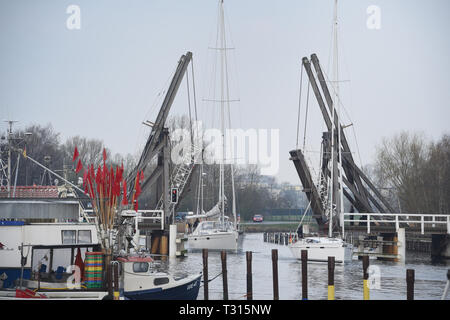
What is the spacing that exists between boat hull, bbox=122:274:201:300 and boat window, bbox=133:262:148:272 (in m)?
0.61

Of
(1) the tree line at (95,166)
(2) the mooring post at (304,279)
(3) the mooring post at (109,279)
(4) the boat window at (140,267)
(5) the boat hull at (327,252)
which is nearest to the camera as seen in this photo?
→ (3) the mooring post at (109,279)

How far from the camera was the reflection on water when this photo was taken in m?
25.5

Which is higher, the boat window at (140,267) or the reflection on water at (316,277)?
the boat window at (140,267)

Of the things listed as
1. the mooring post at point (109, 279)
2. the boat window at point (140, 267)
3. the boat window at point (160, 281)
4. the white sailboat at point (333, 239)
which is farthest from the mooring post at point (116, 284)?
the white sailboat at point (333, 239)

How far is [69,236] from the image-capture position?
2200cm

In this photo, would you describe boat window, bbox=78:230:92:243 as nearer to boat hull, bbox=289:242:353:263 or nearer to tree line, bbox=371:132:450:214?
boat hull, bbox=289:242:353:263

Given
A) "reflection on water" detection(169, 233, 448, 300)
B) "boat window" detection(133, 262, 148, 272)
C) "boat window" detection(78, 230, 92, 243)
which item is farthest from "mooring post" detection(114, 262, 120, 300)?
"reflection on water" detection(169, 233, 448, 300)

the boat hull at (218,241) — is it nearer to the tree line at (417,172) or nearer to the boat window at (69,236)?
the tree line at (417,172)

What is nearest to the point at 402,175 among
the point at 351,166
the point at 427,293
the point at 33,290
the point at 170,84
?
the point at 351,166

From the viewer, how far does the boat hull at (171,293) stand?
68.3 feet

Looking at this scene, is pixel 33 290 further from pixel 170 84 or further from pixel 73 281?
pixel 170 84

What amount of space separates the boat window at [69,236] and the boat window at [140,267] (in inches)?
81.9

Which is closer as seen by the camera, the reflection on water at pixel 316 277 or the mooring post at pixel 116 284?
the mooring post at pixel 116 284

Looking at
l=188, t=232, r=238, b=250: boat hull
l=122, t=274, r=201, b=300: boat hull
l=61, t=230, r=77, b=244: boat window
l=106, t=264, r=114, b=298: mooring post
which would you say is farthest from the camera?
l=188, t=232, r=238, b=250: boat hull
